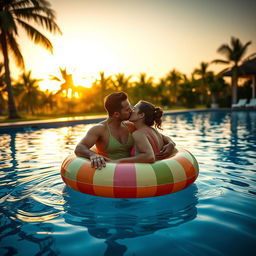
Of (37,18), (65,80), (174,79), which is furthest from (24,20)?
(174,79)

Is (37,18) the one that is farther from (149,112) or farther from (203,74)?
(203,74)

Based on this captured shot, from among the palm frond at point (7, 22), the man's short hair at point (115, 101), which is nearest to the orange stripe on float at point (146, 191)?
the man's short hair at point (115, 101)

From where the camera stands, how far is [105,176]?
2982 mm

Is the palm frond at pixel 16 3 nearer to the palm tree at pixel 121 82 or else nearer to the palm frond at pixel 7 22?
the palm frond at pixel 7 22

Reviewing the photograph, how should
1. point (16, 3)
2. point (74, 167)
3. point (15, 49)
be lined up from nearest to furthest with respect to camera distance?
point (74, 167) → point (16, 3) → point (15, 49)

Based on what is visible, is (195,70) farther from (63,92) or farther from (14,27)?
(14,27)

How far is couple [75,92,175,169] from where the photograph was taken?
3102 millimetres

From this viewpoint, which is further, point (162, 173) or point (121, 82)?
point (121, 82)

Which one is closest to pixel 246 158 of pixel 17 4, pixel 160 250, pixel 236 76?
pixel 160 250

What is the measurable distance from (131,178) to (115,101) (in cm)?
108

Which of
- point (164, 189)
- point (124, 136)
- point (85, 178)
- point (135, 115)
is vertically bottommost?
point (164, 189)

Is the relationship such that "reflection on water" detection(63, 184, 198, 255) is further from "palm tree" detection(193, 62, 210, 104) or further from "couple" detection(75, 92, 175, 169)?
"palm tree" detection(193, 62, 210, 104)

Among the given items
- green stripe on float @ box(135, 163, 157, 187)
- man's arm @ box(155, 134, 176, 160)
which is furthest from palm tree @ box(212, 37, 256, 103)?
green stripe on float @ box(135, 163, 157, 187)

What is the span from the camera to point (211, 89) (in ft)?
138
